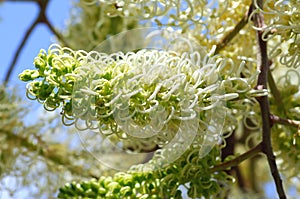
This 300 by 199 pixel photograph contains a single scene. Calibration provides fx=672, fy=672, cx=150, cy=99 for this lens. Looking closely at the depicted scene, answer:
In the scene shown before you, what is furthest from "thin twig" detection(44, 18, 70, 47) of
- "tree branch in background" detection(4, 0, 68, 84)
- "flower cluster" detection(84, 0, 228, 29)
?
Answer: "flower cluster" detection(84, 0, 228, 29)

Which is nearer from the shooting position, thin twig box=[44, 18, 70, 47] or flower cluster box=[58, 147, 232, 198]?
flower cluster box=[58, 147, 232, 198]

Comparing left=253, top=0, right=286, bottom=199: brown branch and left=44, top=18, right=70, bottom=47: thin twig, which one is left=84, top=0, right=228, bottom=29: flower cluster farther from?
left=44, top=18, right=70, bottom=47: thin twig

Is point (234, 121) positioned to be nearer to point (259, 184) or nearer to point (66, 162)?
point (66, 162)

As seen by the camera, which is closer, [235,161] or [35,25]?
[235,161]

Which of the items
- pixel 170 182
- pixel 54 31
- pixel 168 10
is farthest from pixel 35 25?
pixel 170 182

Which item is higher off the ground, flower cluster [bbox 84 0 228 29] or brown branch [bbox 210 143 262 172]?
flower cluster [bbox 84 0 228 29]

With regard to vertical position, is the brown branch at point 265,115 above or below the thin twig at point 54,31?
above

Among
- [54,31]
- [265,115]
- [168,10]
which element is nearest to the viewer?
[265,115]

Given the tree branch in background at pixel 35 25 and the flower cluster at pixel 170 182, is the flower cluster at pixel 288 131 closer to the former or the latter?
the flower cluster at pixel 170 182

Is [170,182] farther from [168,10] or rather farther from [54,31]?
[54,31]

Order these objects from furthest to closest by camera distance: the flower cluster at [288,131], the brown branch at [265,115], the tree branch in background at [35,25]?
the tree branch in background at [35,25] < the flower cluster at [288,131] < the brown branch at [265,115]

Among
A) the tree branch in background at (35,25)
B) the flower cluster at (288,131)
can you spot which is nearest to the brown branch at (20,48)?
the tree branch in background at (35,25)
